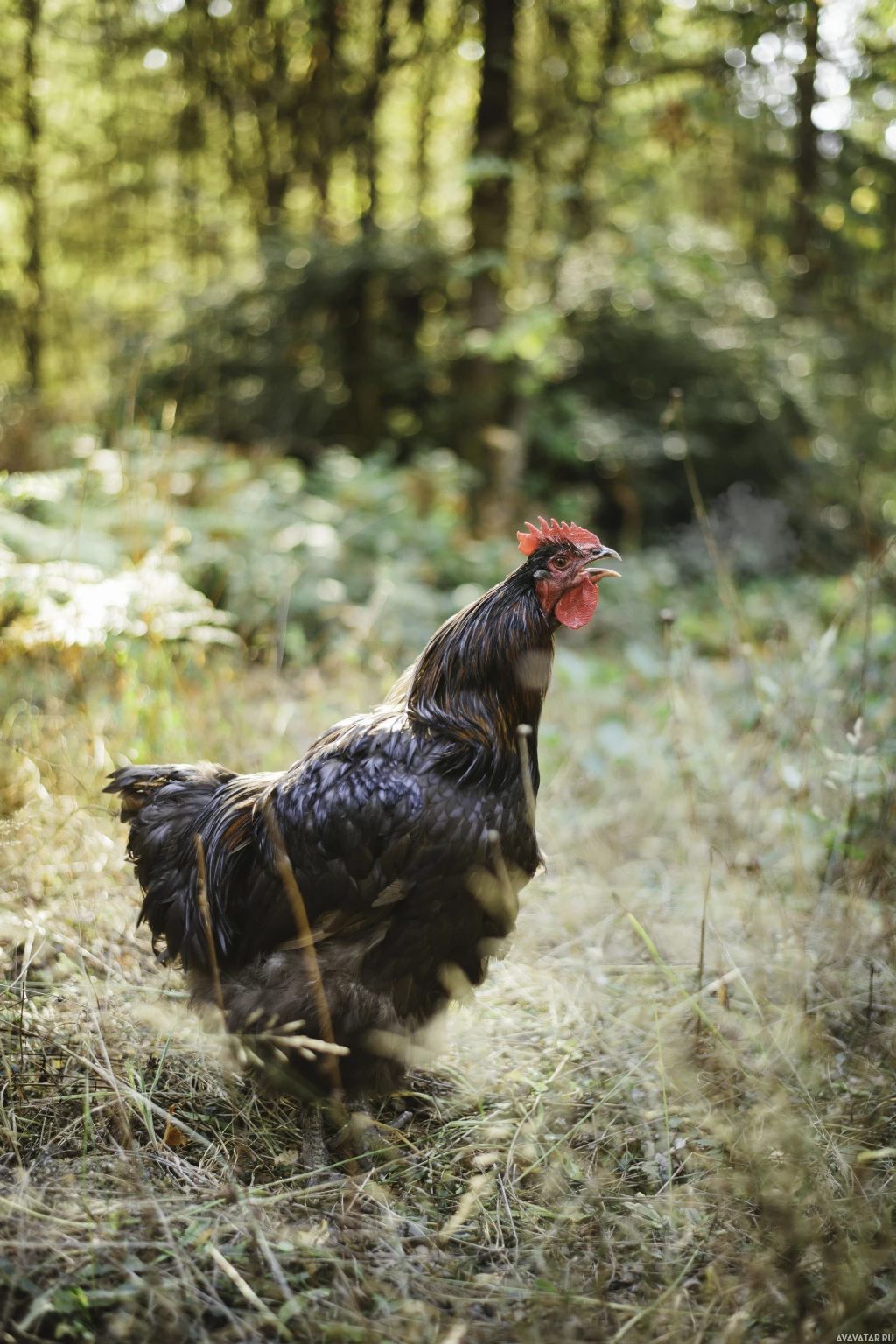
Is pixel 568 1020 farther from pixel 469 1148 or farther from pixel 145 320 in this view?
pixel 145 320

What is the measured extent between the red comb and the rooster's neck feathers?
0.45 feet

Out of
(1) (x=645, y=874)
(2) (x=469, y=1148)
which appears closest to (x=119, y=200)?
(1) (x=645, y=874)

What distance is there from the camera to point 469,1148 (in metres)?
2.74

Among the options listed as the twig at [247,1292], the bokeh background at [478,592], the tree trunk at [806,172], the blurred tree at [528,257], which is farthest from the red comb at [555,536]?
the tree trunk at [806,172]

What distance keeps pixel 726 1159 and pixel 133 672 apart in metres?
3.13

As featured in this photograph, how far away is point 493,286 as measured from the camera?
360 inches

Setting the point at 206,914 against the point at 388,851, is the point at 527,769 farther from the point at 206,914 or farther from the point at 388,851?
the point at 206,914

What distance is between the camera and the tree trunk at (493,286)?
28.6 feet

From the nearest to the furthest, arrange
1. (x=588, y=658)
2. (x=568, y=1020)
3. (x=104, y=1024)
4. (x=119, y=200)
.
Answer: (x=104, y=1024) → (x=568, y=1020) → (x=588, y=658) → (x=119, y=200)

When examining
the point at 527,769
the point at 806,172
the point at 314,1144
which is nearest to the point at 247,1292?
the point at 314,1144

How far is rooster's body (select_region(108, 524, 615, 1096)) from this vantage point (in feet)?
8.25

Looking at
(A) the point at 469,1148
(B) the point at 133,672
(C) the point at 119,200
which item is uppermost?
(C) the point at 119,200

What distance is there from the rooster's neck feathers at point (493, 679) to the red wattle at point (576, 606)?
68mm

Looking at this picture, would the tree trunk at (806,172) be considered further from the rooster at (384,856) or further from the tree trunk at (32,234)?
the tree trunk at (32,234)
